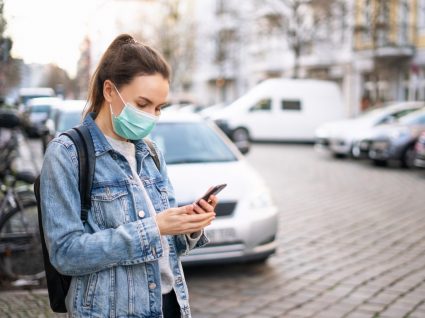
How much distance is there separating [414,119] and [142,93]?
15.4 metres

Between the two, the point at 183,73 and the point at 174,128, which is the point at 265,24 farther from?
the point at 174,128

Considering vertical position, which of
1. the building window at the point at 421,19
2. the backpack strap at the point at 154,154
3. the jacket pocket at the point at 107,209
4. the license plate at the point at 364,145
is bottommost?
the license plate at the point at 364,145

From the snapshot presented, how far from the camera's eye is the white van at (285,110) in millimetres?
26188

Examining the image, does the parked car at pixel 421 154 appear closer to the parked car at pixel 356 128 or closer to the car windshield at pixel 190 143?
the parked car at pixel 356 128

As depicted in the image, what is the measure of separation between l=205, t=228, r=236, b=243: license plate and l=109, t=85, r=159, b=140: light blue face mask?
373 centimetres

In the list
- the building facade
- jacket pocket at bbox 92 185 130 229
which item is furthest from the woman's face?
the building facade

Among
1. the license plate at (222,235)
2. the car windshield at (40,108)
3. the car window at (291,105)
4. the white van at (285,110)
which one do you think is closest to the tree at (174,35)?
the car windshield at (40,108)

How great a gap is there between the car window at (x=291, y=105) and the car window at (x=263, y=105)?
0.55 meters

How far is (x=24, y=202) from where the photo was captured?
5.53 metres

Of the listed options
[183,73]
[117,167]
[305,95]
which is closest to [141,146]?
[117,167]

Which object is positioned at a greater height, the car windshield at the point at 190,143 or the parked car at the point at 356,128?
the car windshield at the point at 190,143

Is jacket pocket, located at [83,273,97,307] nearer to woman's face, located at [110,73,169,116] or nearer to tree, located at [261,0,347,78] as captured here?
woman's face, located at [110,73,169,116]

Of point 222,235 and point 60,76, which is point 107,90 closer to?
point 222,235

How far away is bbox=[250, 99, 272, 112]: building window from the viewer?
1036 inches
